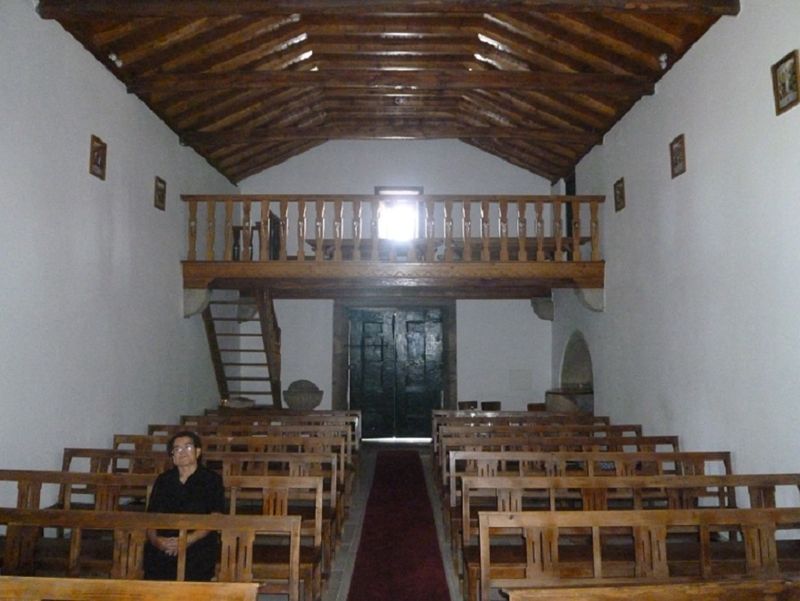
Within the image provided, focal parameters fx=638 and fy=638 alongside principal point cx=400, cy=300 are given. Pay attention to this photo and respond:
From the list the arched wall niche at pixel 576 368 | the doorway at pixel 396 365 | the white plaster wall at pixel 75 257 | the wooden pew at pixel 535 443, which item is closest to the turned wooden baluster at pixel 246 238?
the white plaster wall at pixel 75 257

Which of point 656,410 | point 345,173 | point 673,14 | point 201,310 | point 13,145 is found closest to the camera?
point 13,145

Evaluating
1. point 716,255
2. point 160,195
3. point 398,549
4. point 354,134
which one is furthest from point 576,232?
point 160,195

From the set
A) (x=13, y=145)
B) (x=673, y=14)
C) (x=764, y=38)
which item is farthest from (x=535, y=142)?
(x=13, y=145)

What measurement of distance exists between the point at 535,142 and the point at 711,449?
19.3 feet

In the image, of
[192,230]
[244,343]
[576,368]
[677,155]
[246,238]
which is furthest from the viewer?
[244,343]

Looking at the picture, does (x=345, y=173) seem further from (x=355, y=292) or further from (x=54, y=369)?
(x=54, y=369)

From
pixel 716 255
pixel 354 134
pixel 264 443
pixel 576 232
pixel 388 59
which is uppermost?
pixel 388 59

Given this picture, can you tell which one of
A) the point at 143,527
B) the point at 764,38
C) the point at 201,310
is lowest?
the point at 143,527

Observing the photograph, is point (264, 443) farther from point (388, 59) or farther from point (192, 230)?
point (388, 59)

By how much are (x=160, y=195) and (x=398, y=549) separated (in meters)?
4.83

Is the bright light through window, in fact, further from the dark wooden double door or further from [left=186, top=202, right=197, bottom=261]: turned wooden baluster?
[left=186, top=202, right=197, bottom=261]: turned wooden baluster

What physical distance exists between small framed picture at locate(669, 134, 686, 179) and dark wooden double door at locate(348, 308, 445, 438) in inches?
234

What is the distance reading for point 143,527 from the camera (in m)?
2.71

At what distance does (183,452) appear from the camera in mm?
3260
